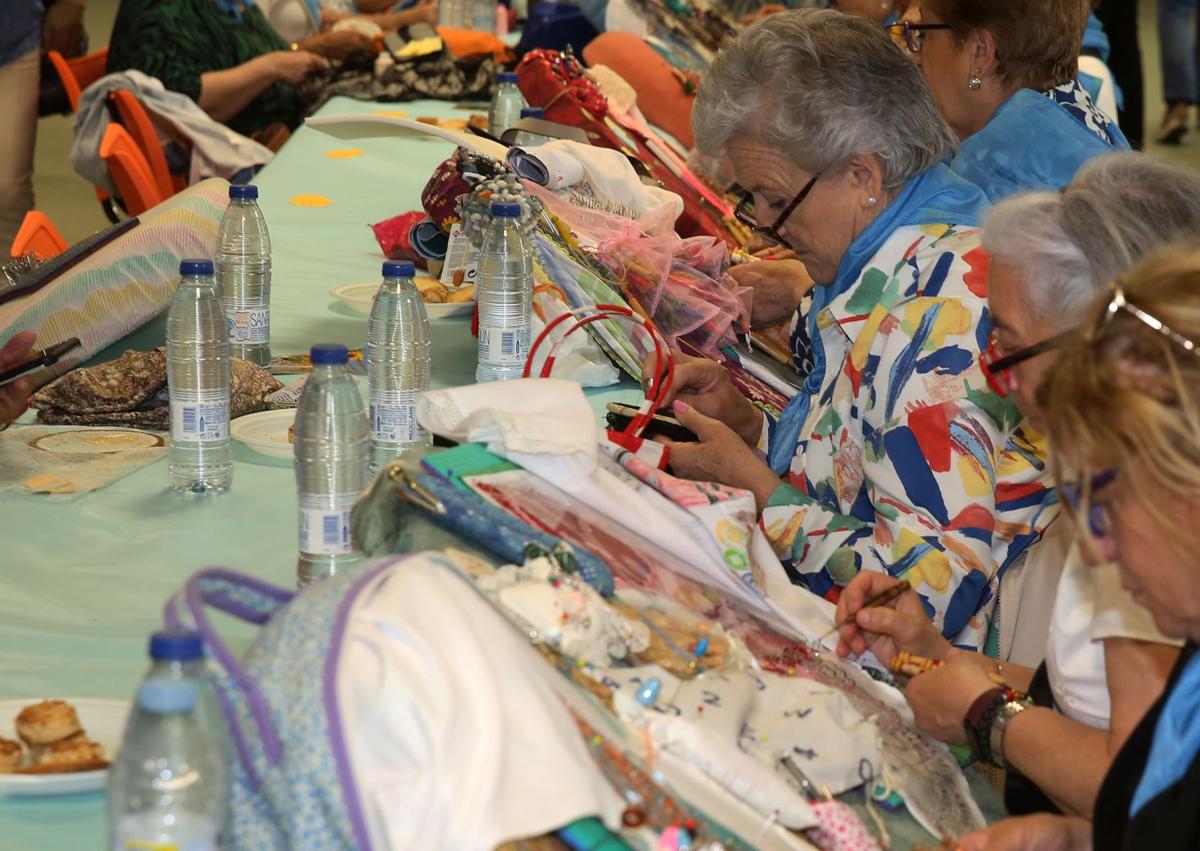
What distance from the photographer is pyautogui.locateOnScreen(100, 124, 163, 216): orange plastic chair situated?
373cm

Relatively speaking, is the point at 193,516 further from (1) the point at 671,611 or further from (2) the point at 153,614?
(1) the point at 671,611

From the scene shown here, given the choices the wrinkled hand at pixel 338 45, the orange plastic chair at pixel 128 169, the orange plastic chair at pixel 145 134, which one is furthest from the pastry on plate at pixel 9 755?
the wrinkled hand at pixel 338 45

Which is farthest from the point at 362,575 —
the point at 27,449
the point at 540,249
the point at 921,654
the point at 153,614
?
the point at 540,249

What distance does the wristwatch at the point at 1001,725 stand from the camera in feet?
4.84

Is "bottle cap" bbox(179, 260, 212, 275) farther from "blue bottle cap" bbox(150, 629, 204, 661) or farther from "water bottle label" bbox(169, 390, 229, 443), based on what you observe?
"blue bottle cap" bbox(150, 629, 204, 661)

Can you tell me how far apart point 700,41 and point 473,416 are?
3.98 metres

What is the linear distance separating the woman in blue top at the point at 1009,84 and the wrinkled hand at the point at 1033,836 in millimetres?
1503

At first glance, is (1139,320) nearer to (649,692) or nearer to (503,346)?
(649,692)

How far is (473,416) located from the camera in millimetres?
1488

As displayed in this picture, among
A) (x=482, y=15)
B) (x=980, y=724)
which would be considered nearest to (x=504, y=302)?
(x=980, y=724)

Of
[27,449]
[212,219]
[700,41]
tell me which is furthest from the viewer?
[700,41]

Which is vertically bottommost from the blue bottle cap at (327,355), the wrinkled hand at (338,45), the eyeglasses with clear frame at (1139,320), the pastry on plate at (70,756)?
the pastry on plate at (70,756)

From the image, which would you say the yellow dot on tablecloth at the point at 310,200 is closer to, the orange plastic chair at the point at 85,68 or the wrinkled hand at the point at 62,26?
the orange plastic chair at the point at 85,68

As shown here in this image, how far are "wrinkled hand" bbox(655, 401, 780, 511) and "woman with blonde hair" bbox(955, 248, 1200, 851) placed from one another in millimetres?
878
